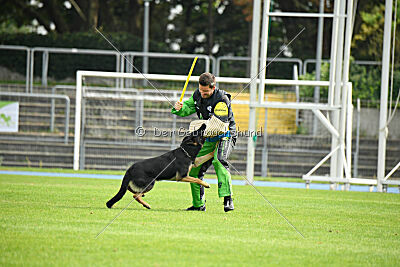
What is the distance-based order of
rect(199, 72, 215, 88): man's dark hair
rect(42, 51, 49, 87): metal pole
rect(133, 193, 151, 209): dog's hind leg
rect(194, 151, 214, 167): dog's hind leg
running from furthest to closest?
rect(42, 51, 49, 87): metal pole
rect(194, 151, 214, 167): dog's hind leg
rect(199, 72, 215, 88): man's dark hair
rect(133, 193, 151, 209): dog's hind leg

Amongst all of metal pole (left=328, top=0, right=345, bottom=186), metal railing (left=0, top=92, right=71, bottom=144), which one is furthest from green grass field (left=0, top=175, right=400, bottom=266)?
metal railing (left=0, top=92, right=71, bottom=144)

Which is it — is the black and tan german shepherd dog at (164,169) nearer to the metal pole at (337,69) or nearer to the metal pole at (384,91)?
the metal pole at (337,69)

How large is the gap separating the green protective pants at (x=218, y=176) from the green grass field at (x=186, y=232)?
0.27 m

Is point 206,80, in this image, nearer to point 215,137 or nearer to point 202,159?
point 215,137

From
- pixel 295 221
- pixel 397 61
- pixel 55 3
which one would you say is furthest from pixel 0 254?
pixel 55 3

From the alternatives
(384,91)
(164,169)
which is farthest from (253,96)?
(164,169)

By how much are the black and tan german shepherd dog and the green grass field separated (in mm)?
364

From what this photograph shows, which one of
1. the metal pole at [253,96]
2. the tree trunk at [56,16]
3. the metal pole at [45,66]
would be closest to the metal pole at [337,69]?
the metal pole at [253,96]

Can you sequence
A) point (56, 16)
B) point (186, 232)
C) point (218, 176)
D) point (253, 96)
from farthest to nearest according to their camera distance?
point (56, 16)
point (253, 96)
point (218, 176)
point (186, 232)

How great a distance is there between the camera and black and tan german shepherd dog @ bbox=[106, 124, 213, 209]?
968 cm

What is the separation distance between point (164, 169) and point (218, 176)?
3.08 ft

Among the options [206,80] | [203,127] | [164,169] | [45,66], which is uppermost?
[45,66]

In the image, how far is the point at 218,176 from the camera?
1024 centimetres

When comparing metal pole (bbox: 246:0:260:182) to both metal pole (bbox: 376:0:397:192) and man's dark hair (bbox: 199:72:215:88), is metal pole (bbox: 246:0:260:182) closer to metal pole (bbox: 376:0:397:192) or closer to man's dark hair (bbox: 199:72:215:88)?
metal pole (bbox: 376:0:397:192)
